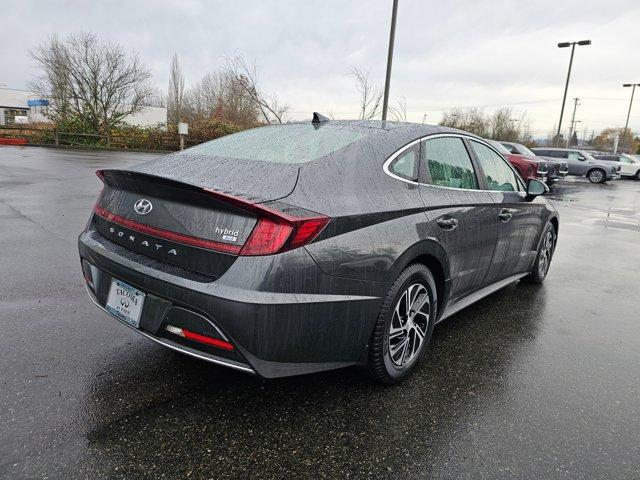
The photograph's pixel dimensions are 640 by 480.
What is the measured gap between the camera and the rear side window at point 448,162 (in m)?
3.01

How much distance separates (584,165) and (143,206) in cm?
2688

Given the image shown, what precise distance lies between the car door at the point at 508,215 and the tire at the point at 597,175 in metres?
23.1

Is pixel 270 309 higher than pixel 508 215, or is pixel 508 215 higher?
pixel 508 215

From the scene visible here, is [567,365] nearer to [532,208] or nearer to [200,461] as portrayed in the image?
[532,208]

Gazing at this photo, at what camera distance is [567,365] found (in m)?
3.17

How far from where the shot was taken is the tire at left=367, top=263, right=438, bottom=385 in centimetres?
249

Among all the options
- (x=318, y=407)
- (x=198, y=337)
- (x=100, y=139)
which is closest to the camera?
(x=198, y=337)

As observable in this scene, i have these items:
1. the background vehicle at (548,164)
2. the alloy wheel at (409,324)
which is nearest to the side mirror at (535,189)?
the alloy wheel at (409,324)

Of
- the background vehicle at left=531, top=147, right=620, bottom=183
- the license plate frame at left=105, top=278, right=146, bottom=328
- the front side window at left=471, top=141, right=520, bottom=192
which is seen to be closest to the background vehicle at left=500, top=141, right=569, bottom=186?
the background vehicle at left=531, top=147, right=620, bottom=183

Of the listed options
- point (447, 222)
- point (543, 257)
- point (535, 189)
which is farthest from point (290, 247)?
point (543, 257)

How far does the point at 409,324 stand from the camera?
2770 mm

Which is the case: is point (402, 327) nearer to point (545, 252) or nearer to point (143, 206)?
point (143, 206)

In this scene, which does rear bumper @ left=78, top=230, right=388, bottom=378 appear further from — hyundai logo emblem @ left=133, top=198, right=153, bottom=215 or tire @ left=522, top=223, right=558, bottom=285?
tire @ left=522, top=223, right=558, bottom=285

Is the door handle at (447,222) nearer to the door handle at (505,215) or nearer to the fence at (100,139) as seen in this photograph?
the door handle at (505,215)
